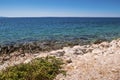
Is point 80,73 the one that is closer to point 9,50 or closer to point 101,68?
point 101,68

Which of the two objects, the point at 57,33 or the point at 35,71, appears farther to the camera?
the point at 57,33

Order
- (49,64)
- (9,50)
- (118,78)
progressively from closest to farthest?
(118,78) → (49,64) → (9,50)

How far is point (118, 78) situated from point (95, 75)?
0.81m

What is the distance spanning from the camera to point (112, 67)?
9.66 m

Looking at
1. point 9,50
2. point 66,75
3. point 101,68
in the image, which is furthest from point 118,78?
point 9,50

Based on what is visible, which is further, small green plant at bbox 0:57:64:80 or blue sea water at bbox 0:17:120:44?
blue sea water at bbox 0:17:120:44

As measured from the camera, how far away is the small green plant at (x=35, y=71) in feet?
28.4

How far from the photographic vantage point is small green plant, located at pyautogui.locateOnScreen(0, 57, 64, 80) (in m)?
8.65

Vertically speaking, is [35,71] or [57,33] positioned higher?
[35,71]

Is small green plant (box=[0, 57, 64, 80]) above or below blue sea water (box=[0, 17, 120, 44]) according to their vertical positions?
above

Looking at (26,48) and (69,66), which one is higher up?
(69,66)

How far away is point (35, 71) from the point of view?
9.16 meters

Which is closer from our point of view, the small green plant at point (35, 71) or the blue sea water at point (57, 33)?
the small green plant at point (35, 71)

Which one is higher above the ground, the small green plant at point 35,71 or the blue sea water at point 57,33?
the small green plant at point 35,71
